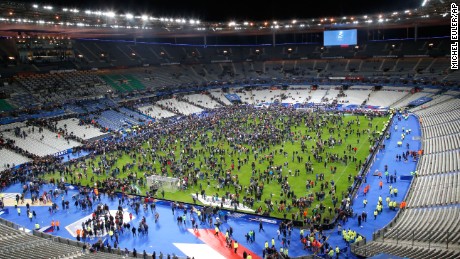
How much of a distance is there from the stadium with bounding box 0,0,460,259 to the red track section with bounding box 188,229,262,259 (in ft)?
0.42

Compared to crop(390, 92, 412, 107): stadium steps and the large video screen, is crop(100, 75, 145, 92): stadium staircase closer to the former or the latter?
the large video screen

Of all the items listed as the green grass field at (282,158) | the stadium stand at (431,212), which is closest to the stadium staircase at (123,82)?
the green grass field at (282,158)

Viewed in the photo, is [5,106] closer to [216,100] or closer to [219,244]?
[216,100]

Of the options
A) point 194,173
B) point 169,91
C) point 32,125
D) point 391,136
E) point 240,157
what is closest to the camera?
point 194,173

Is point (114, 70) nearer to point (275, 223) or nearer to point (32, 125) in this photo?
point (32, 125)

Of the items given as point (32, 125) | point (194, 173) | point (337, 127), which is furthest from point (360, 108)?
point (32, 125)

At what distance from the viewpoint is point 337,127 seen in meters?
48.2

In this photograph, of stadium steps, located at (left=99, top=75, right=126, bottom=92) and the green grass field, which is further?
stadium steps, located at (left=99, top=75, right=126, bottom=92)

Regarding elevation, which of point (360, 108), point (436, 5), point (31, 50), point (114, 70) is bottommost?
point (360, 108)

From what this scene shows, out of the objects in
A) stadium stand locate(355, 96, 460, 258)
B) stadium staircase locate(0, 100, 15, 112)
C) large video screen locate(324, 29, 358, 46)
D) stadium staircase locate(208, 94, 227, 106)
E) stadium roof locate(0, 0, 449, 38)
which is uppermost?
stadium roof locate(0, 0, 449, 38)

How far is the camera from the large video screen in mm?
71062

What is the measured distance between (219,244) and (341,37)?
60.7 meters

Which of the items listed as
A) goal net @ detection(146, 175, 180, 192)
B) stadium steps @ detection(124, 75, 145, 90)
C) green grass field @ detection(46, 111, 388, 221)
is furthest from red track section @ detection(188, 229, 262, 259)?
stadium steps @ detection(124, 75, 145, 90)

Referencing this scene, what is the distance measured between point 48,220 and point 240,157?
1891 cm
